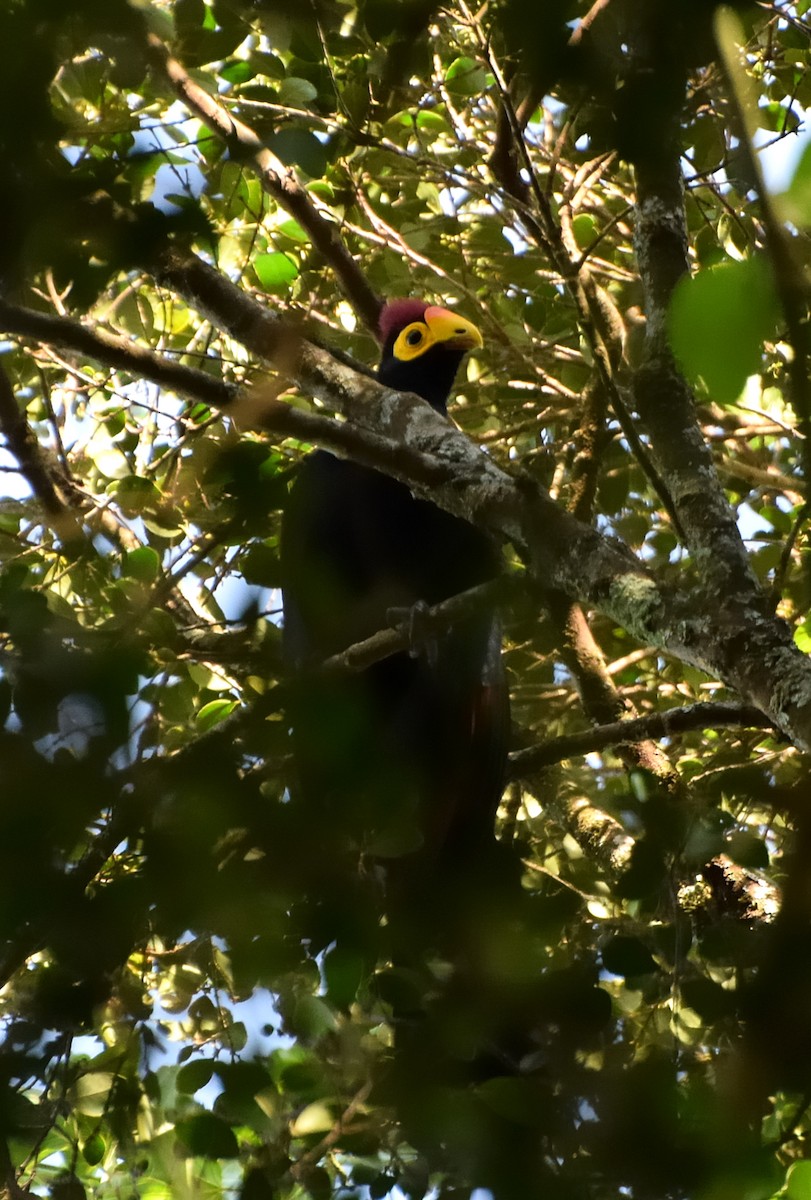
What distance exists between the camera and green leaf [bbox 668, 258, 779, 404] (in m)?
0.59

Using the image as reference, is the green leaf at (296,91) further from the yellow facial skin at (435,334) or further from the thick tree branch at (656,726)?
the thick tree branch at (656,726)

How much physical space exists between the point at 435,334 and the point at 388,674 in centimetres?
122

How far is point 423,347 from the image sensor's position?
3.74 meters

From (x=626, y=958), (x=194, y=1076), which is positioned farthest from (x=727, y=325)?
(x=194, y=1076)

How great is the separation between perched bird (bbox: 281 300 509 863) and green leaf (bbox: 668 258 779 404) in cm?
32

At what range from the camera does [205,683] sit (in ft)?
8.95

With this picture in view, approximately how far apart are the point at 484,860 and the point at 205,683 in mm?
1771

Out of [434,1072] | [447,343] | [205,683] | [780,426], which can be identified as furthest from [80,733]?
[447,343]

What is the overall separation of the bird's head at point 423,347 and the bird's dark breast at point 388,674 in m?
0.48

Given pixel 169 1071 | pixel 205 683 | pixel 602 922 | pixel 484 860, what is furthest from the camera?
pixel 205 683

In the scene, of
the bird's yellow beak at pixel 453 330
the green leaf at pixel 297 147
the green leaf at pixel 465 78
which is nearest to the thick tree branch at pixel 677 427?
the green leaf at pixel 297 147

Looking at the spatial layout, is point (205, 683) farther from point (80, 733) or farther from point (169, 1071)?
point (80, 733)

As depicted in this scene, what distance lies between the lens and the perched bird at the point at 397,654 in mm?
797

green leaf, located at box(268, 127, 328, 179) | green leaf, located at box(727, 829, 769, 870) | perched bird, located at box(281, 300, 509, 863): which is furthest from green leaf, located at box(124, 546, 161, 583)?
green leaf, located at box(727, 829, 769, 870)
